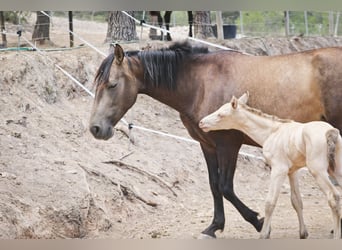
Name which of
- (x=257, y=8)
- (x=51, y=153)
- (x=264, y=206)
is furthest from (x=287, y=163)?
(x=51, y=153)

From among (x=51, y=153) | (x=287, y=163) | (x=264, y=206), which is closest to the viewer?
(x=287, y=163)

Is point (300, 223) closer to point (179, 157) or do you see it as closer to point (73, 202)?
point (179, 157)

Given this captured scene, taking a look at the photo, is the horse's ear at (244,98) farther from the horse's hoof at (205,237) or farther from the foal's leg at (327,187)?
the horse's hoof at (205,237)

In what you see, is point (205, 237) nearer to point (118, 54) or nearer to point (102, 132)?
point (102, 132)

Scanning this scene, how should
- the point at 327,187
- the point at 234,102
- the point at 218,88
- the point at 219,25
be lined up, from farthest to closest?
the point at 219,25
the point at 218,88
the point at 234,102
the point at 327,187

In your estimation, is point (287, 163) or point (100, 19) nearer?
point (287, 163)

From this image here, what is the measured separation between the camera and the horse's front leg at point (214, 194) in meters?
3.97

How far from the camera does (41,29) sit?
14.8 feet

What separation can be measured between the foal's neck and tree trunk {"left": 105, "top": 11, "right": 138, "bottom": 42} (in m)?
1.05

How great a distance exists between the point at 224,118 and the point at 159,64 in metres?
0.51

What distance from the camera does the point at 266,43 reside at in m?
4.72

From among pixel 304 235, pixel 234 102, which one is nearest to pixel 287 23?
pixel 234 102

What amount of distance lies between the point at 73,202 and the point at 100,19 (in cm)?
119
